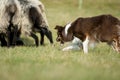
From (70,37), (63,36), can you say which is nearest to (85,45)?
(70,37)

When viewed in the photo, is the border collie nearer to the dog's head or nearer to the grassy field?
the dog's head

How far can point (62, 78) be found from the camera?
7.20m

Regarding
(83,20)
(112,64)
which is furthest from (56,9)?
(112,64)

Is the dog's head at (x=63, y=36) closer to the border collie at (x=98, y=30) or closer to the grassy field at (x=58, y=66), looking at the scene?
the border collie at (x=98, y=30)

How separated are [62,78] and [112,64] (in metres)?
2.72

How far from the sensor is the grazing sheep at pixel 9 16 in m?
13.6

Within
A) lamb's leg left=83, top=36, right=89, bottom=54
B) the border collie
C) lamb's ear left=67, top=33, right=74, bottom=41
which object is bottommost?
Result: lamb's leg left=83, top=36, right=89, bottom=54

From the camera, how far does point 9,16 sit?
538 inches

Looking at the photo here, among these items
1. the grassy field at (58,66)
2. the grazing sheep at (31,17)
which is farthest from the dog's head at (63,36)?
the grazing sheep at (31,17)

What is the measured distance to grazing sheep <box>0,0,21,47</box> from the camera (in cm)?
1363

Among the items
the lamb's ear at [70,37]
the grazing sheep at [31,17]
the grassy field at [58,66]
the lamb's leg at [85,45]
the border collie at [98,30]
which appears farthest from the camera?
the grazing sheep at [31,17]

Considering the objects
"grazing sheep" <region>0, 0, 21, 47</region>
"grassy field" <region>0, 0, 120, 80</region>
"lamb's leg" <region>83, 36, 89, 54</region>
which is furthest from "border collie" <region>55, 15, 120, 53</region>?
"grazing sheep" <region>0, 0, 21, 47</region>

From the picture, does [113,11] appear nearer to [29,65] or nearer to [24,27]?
[24,27]

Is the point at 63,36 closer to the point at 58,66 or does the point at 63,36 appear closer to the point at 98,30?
the point at 98,30
